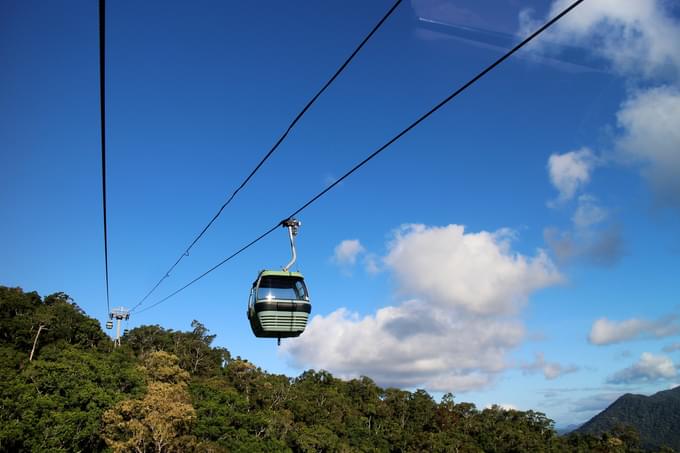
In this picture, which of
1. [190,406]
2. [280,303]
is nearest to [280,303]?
[280,303]

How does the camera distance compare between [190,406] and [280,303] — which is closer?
[280,303]

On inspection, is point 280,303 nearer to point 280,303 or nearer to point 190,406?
point 280,303

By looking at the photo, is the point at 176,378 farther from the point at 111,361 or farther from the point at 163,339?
the point at 163,339

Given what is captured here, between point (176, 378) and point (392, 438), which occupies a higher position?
point (176, 378)

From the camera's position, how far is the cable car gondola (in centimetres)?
1394

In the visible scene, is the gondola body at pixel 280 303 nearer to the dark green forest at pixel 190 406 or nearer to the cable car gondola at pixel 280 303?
the cable car gondola at pixel 280 303

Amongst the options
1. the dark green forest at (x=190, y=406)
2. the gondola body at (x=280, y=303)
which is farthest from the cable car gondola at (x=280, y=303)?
the dark green forest at (x=190, y=406)

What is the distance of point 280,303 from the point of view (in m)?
14.0

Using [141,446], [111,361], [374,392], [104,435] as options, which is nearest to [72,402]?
[104,435]

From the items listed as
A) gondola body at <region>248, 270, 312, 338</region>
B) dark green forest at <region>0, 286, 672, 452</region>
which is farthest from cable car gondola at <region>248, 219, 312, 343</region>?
dark green forest at <region>0, 286, 672, 452</region>

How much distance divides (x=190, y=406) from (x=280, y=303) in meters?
49.0

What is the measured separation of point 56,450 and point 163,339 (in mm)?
58844

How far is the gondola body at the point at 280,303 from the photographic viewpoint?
1394 centimetres

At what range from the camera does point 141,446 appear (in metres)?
50.9
